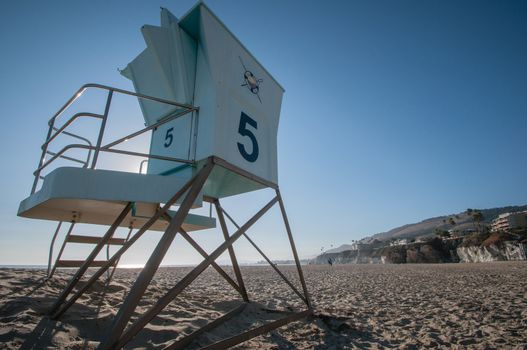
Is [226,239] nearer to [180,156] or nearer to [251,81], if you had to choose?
[180,156]

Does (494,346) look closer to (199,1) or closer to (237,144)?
(237,144)

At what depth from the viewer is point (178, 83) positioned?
4.36 meters

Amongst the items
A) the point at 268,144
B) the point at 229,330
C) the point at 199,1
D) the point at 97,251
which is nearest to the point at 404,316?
the point at 229,330

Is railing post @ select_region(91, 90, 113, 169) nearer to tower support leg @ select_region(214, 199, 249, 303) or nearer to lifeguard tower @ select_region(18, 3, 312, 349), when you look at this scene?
lifeguard tower @ select_region(18, 3, 312, 349)

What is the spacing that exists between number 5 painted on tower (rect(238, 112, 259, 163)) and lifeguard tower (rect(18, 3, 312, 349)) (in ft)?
0.06

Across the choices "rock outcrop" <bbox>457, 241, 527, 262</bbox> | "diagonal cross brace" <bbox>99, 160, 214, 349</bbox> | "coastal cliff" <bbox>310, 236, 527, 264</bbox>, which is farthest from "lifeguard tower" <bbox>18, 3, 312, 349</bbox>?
"rock outcrop" <bbox>457, 241, 527, 262</bbox>

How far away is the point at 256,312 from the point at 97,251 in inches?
123

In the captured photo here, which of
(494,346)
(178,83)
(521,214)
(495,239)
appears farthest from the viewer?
(521,214)

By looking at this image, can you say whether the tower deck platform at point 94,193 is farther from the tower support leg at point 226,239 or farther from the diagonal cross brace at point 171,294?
the tower support leg at point 226,239

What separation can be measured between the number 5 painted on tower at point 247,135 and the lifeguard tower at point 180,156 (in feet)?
0.06

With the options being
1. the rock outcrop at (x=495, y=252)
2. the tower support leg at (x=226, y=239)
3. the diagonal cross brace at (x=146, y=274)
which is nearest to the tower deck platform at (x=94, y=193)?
the diagonal cross brace at (x=146, y=274)

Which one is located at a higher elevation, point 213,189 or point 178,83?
point 178,83

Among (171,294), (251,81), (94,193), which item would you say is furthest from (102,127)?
(251,81)

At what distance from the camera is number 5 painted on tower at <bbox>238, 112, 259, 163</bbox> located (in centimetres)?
451
